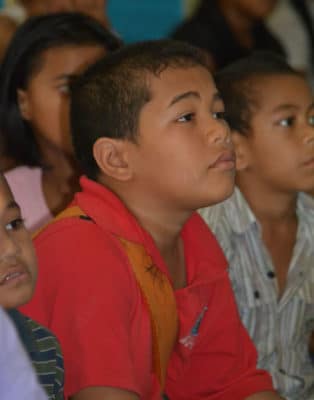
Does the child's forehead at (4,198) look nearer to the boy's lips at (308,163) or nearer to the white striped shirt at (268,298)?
the white striped shirt at (268,298)

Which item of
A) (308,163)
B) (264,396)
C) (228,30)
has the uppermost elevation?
(228,30)

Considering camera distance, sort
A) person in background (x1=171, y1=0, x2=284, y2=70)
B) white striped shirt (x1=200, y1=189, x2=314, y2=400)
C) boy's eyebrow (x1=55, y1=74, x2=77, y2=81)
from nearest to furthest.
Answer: white striped shirt (x1=200, y1=189, x2=314, y2=400)
boy's eyebrow (x1=55, y1=74, x2=77, y2=81)
person in background (x1=171, y1=0, x2=284, y2=70)

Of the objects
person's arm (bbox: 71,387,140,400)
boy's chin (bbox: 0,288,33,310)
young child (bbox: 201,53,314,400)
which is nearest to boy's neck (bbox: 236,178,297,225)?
young child (bbox: 201,53,314,400)

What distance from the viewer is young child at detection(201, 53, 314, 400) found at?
144 cm

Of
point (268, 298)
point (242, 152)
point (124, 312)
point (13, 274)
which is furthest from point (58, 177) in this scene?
point (13, 274)

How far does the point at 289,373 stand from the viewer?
1433 mm

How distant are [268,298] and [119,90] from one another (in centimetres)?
47

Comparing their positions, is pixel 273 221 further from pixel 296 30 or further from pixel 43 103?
pixel 296 30

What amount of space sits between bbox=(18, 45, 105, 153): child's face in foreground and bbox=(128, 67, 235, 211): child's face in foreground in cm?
38

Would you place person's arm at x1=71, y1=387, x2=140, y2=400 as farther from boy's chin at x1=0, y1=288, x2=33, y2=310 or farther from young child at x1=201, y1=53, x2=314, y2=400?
young child at x1=201, y1=53, x2=314, y2=400

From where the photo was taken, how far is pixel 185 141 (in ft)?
3.84

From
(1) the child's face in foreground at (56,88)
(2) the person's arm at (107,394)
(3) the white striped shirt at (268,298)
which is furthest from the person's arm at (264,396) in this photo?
(1) the child's face in foreground at (56,88)

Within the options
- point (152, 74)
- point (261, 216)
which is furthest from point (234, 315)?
point (152, 74)

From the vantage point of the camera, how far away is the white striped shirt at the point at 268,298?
1436mm
